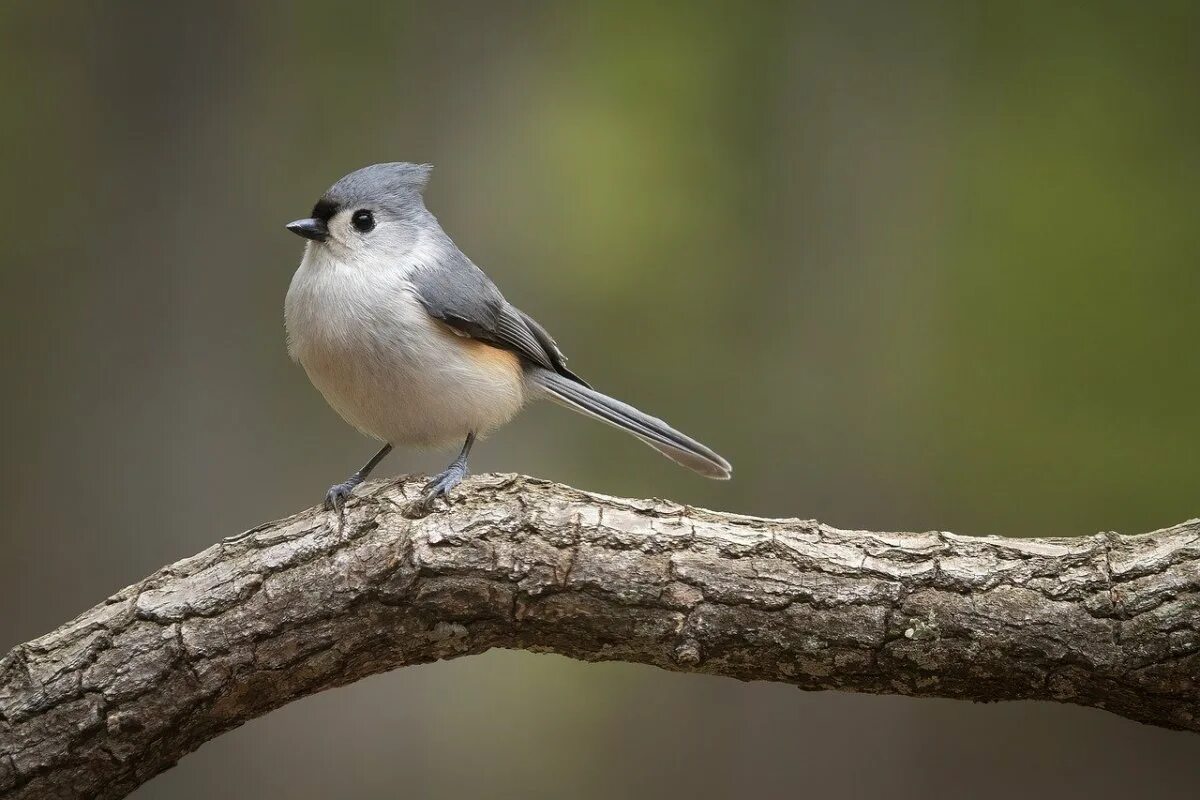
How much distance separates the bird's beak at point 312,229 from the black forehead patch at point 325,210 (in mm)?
10

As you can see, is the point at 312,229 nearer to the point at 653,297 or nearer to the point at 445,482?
the point at 445,482

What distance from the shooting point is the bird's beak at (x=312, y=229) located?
235 centimetres

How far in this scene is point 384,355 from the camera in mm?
2279

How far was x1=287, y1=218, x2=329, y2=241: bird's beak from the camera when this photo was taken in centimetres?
235

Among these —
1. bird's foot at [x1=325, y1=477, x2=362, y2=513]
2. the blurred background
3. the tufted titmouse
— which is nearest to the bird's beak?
the tufted titmouse

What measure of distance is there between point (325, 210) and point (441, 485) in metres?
0.74

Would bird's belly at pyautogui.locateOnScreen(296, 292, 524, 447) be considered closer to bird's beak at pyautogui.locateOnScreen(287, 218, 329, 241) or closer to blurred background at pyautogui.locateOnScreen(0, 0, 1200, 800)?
bird's beak at pyautogui.locateOnScreen(287, 218, 329, 241)

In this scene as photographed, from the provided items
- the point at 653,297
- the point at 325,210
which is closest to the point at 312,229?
the point at 325,210

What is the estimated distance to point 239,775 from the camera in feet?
10.9

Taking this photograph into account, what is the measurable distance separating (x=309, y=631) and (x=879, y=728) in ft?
6.94

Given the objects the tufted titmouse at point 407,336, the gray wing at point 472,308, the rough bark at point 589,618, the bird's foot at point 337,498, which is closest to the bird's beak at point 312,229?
the tufted titmouse at point 407,336

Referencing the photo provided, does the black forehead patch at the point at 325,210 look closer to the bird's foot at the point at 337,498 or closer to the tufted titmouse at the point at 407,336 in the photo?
the tufted titmouse at the point at 407,336

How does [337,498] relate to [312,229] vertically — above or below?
below

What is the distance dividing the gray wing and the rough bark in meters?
0.55
